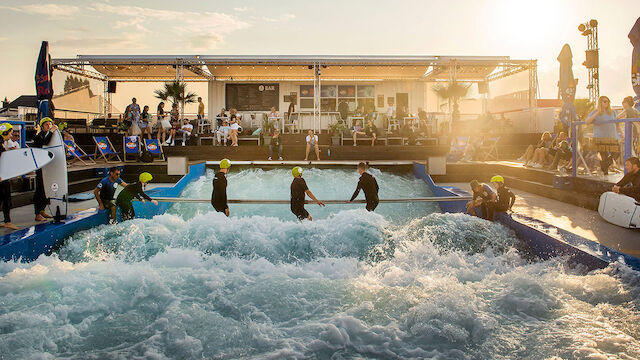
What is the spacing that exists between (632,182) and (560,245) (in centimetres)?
209

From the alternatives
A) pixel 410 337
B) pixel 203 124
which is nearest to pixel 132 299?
pixel 410 337

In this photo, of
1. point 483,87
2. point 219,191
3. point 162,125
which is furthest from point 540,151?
point 162,125

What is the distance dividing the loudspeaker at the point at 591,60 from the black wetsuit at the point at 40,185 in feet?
81.1

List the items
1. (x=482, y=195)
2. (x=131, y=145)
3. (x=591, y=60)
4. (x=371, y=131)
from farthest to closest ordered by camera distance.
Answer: (x=591, y=60) < (x=371, y=131) < (x=131, y=145) < (x=482, y=195)

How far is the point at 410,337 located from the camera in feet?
14.1

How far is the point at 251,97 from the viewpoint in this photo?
21.1m

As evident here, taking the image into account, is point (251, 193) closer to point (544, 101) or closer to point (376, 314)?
point (376, 314)

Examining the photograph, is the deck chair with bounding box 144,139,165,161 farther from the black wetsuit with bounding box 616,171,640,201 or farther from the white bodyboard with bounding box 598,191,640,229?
the black wetsuit with bounding box 616,171,640,201

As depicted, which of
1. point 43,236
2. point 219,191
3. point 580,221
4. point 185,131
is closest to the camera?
point 43,236

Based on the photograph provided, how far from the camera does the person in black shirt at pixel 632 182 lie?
6277 mm

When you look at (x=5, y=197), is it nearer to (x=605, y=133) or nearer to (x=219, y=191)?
(x=219, y=191)

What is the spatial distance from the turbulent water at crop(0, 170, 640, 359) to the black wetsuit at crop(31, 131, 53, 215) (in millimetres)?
877

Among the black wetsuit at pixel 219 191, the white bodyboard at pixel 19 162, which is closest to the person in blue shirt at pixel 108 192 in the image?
the white bodyboard at pixel 19 162

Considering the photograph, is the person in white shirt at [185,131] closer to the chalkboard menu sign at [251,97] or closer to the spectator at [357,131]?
the chalkboard menu sign at [251,97]
